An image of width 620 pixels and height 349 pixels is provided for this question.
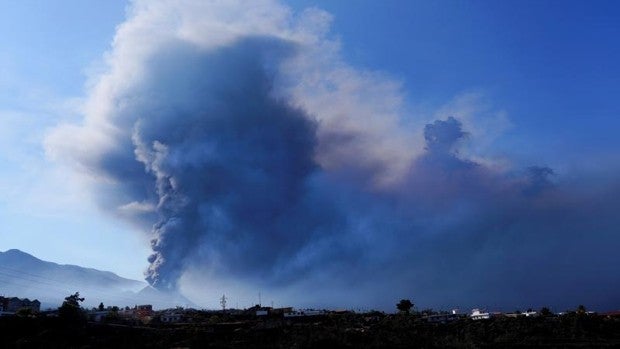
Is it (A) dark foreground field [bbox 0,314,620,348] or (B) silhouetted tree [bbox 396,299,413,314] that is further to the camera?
(B) silhouetted tree [bbox 396,299,413,314]

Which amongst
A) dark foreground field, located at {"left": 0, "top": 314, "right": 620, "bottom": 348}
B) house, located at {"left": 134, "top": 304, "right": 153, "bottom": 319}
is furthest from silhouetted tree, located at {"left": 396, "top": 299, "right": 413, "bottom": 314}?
house, located at {"left": 134, "top": 304, "right": 153, "bottom": 319}

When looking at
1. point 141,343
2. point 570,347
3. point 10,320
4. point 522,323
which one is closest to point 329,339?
point 141,343

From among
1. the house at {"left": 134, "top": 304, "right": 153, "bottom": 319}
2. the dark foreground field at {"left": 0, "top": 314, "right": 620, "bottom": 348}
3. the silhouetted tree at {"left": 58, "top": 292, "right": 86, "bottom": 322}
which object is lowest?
the dark foreground field at {"left": 0, "top": 314, "right": 620, "bottom": 348}

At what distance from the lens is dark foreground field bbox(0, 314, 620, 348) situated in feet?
178

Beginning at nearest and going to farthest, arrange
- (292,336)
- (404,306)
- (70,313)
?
(292,336) < (70,313) < (404,306)

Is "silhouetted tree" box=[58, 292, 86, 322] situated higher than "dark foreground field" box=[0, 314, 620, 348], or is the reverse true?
"silhouetted tree" box=[58, 292, 86, 322]

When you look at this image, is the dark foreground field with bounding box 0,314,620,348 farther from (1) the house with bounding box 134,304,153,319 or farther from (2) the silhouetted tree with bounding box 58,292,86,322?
(1) the house with bounding box 134,304,153,319

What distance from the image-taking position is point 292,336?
193 feet

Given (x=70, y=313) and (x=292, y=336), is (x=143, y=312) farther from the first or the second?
(x=292, y=336)

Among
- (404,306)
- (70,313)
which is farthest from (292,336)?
(404,306)

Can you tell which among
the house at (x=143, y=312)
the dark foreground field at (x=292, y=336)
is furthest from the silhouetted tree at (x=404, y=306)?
the house at (x=143, y=312)

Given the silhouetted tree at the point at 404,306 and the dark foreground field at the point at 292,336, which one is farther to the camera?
the silhouetted tree at the point at 404,306

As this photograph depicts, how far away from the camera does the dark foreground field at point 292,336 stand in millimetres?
54250

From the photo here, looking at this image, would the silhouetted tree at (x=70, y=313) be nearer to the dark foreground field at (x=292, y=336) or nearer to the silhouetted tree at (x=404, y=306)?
the dark foreground field at (x=292, y=336)
